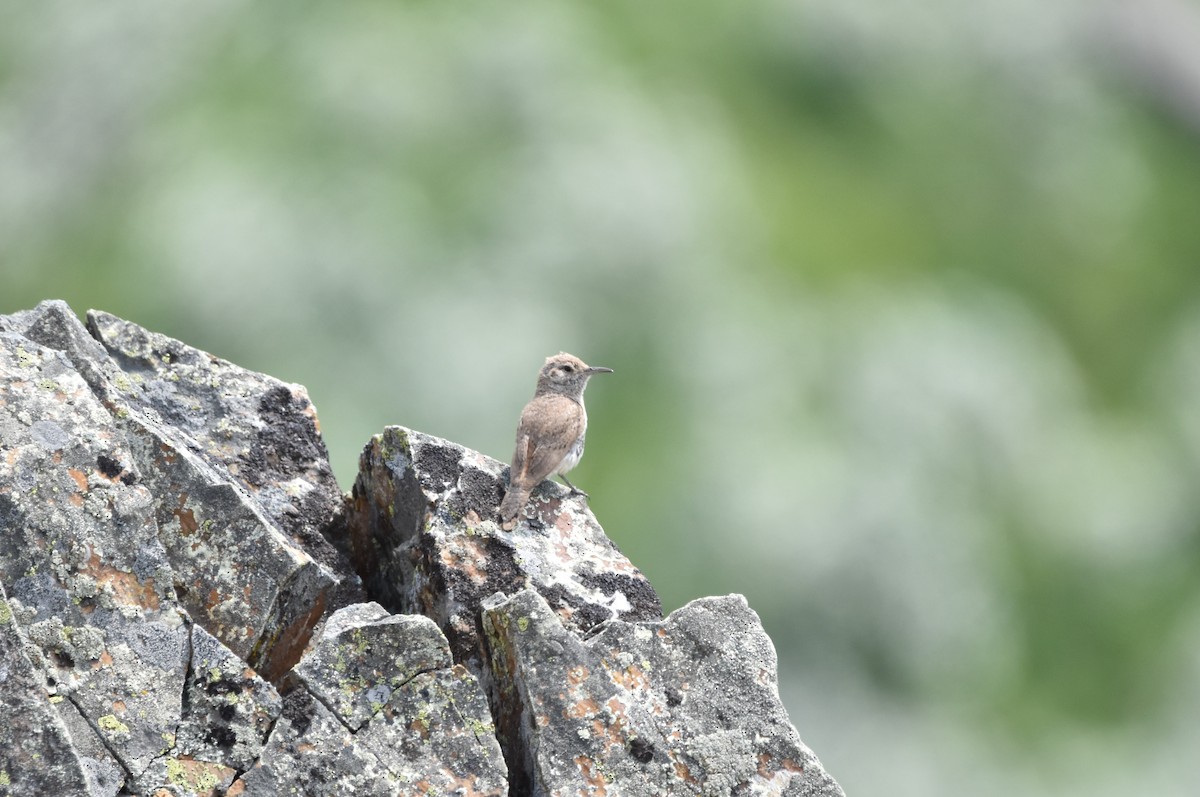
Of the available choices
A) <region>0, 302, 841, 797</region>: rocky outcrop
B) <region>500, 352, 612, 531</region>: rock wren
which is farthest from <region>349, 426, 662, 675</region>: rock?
<region>500, 352, 612, 531</region>: rock wren

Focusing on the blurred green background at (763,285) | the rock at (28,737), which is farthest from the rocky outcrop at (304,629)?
the blurred green background at (763,285)

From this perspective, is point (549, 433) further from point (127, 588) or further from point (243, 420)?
point (127, 588)

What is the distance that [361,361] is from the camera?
6862cm

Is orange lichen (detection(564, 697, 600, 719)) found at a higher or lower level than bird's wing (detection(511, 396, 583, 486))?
lower

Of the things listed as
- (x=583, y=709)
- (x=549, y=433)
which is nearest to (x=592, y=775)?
(x=583, y=709)

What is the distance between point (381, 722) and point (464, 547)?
1.92m

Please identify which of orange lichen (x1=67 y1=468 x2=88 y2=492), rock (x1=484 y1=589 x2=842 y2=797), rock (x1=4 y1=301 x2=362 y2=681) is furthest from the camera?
rock (x1=4 y1=301 x2=362 y2=681)

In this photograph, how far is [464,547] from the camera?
37.0 ft

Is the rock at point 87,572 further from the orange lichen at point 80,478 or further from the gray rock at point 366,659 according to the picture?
the gray rock at point 366,659

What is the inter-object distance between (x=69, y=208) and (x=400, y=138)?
1926 centimetres

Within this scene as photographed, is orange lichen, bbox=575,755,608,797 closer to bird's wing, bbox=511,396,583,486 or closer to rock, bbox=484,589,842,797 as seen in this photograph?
rock, bbox=484,589,842,797

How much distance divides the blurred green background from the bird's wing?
3930 centimetres

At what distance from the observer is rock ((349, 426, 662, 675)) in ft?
36.4

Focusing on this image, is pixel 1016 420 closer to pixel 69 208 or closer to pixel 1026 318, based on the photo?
pixel 1026 318
